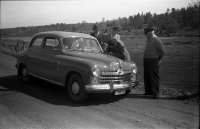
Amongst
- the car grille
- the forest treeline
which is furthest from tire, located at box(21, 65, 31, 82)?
the forest treeline

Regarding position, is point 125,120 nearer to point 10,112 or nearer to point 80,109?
point 80,109

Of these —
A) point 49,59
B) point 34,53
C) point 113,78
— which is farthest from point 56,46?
point 113,78

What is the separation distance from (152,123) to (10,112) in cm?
320

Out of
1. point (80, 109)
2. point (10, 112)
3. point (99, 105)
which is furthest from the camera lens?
point (99, 105)

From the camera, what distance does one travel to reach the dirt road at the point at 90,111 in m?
4.01

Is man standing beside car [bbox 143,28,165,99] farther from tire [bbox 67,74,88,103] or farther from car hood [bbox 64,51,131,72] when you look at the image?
tire [bbox 67,74,88,103]

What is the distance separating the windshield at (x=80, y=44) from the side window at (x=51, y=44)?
0.95 feet

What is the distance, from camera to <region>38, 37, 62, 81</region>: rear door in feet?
19.8

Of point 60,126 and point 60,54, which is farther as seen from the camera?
point 60,54

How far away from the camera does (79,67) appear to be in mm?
5203

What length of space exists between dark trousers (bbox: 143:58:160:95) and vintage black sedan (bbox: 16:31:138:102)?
511mm

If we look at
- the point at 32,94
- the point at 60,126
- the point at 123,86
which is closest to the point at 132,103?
the point at 123,86

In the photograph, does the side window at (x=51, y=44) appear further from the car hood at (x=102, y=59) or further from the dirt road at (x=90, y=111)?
the dirt road at (x=90, y=111)

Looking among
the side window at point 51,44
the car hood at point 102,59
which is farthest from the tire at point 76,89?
the side window at point 51,44
